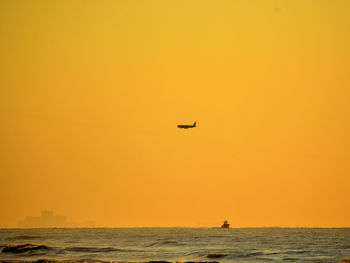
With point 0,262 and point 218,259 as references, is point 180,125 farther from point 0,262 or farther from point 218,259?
point 0,262

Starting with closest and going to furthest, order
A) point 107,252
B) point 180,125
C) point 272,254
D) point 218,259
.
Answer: point 218,259
point 272,254
point 107,252
point 180,125

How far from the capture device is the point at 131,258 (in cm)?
7638

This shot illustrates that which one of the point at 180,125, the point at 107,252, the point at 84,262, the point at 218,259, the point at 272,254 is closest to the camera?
the point at 84,262

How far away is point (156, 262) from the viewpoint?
66.2 metres

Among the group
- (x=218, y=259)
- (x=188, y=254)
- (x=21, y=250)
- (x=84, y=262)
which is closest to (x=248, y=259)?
(x=218, y=259)

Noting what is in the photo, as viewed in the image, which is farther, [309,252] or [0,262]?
[309,252]

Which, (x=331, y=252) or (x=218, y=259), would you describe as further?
(x=331, y=252)

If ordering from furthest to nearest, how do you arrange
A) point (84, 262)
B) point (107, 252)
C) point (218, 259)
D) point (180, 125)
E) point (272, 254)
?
point (180, 125) < point (107, 252) < point (272, 254) < point (218, 259) < point (84, 262)

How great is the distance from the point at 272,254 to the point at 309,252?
6.48 m

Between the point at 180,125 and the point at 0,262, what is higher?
the point at 180,125

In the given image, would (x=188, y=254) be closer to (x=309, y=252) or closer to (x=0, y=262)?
(x=309, y=252)

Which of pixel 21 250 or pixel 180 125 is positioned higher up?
pixel 180 125

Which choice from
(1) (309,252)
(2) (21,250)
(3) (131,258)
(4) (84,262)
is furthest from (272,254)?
(2) (21,250)

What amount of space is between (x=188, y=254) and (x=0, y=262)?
1112 inches
